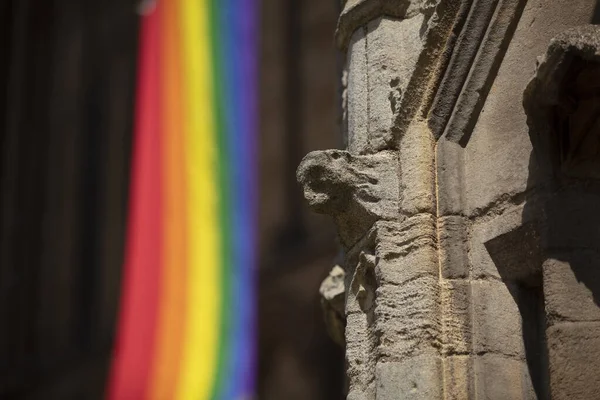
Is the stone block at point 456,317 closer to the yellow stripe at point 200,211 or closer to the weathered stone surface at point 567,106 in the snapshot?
the weathered stone surface at point 567,106

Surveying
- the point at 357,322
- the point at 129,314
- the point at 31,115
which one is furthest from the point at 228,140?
the point at 357,322

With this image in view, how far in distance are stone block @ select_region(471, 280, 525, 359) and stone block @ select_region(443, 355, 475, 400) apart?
0.16 ft

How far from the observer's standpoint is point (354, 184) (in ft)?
9.28

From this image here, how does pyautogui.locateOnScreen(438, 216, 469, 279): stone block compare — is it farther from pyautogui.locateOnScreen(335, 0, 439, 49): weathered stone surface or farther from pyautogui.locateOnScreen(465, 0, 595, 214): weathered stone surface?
pyautogui.locateOnScreen(335, 0, 439, 49): weathered stone surface

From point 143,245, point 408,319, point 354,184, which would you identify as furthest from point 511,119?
point 143,245

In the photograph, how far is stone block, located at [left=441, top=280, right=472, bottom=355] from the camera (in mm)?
2625

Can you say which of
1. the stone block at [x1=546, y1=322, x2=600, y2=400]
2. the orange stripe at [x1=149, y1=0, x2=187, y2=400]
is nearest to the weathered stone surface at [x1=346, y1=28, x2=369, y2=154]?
the stone block at [x1=546, y1=322, x2=600, y2=400]

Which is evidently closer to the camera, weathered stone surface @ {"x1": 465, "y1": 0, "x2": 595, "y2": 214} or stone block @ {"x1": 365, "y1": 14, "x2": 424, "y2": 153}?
weathered stone surface @ {"x1": 465, "y1": 0, "x2": 595, "y2": 214}

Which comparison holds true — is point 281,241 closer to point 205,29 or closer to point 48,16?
point 205,29

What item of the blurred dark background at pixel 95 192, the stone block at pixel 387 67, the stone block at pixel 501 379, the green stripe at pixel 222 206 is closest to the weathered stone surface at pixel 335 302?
the stone block at pixel 387 67

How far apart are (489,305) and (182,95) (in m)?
8.78

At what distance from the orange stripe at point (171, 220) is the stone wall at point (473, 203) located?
7.58 metres

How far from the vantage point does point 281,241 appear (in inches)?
386

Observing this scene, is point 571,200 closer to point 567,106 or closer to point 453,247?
point 567,106
